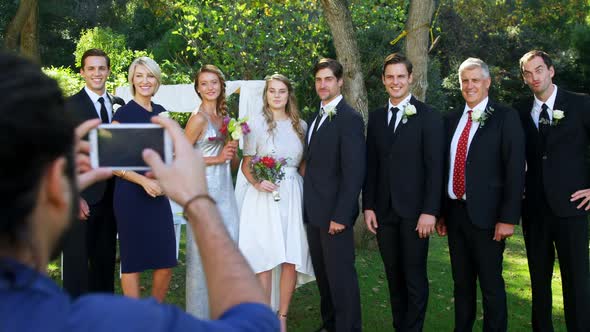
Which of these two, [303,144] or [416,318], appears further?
[303,144]

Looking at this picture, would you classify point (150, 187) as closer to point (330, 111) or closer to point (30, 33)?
point (330, 111)

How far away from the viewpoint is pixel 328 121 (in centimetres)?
566

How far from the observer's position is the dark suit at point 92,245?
18.6ft

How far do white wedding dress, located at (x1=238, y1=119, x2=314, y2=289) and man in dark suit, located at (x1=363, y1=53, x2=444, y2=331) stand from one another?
65cm

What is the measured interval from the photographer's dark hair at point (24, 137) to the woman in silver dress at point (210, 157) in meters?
4.76

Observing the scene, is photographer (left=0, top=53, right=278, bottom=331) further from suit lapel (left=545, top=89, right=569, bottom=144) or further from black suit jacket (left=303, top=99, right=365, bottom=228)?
suit lapel (left=545, top=89, right=569, bottom=144)

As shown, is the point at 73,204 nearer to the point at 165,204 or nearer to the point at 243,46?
the point at 165,204

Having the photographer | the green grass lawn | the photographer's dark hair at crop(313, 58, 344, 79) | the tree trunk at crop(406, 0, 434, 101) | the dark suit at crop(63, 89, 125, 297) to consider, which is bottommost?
the green grass lawn

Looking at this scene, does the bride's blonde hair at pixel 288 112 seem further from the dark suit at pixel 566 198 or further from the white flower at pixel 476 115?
the dark suit at pixel 566 198

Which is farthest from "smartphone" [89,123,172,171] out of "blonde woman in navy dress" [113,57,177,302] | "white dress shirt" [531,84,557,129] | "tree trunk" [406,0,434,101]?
"tree trunk" [406,0,434,101]

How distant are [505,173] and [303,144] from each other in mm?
1777

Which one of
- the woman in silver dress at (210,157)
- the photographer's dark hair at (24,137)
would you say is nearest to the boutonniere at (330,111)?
the woman in silver dress at (210,157)

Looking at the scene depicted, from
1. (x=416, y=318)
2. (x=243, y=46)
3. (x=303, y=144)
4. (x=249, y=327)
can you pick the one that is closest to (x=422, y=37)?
(x=303, y=144)

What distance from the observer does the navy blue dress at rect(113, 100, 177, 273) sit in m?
5.55
